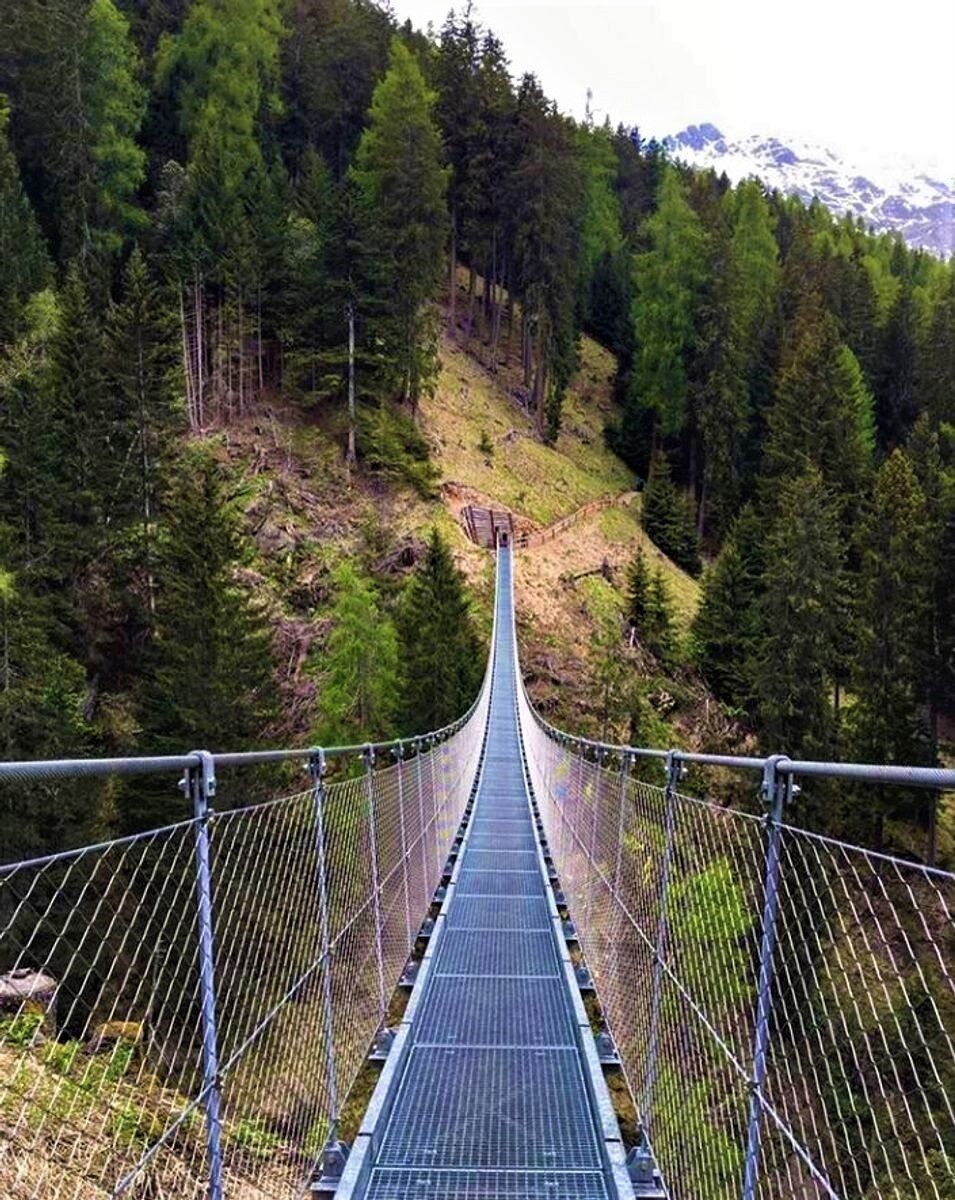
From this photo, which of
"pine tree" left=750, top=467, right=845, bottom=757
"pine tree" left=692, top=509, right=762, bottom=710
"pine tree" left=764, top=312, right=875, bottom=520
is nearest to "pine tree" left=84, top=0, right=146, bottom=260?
"pine tree" left=692, top=509, right=762, bottom=710

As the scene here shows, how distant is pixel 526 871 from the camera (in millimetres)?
7664

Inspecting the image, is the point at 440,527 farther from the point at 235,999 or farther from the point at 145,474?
the point at 235,999

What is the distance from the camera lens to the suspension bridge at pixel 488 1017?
179 cm

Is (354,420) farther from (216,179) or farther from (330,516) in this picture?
(216,179)

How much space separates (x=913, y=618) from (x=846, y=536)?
27.1 ft

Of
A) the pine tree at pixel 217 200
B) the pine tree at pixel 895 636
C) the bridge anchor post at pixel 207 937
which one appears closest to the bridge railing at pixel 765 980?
the bridge anchor post at pixel 207 937

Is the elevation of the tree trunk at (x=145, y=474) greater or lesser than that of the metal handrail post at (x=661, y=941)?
greater

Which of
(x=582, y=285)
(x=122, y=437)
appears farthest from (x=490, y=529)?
(x=582, y=285)

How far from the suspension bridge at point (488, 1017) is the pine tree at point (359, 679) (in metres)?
11.4

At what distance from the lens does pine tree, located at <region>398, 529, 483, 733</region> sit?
17.9 m

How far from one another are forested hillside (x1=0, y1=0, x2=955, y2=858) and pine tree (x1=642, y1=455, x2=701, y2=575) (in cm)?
11

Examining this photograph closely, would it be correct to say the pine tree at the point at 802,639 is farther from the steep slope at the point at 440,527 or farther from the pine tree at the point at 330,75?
the pine tree at the point at 330,75

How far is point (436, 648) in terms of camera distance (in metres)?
18.2

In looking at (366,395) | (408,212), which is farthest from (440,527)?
(408,212)
